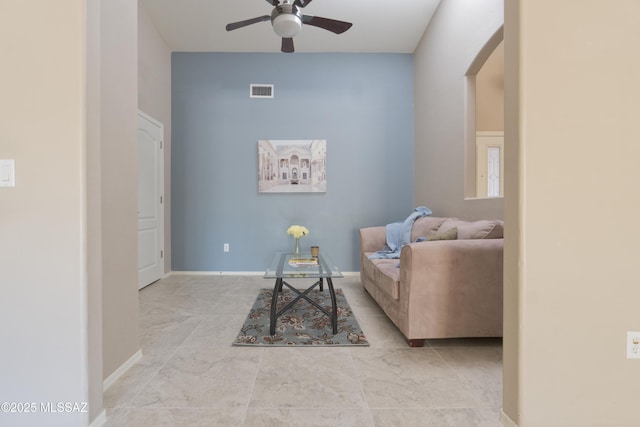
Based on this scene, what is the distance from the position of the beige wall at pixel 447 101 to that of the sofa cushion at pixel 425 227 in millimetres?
247

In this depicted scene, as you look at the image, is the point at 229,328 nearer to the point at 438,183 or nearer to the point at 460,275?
the point at 460,275

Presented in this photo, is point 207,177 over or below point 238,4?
below

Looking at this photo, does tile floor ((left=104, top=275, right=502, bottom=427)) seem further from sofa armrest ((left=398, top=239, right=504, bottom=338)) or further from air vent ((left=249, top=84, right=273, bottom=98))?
air vent ((left=249, top=84, right=273, bottom=98))

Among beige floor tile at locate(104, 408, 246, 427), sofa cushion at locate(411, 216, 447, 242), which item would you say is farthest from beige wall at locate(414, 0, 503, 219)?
beige floor tile at locate(104, 408, 246, 427)

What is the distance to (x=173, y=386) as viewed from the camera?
1.53m

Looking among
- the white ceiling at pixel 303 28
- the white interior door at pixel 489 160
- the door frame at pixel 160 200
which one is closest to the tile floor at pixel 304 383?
Answer: the door frame at pixel 160 200

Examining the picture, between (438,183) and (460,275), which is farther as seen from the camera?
(438,183)

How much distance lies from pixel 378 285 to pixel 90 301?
78.6 inches
